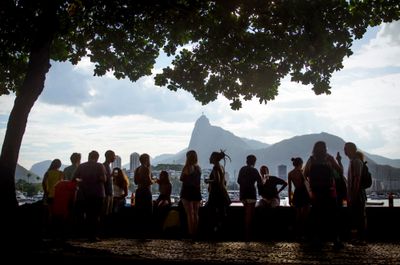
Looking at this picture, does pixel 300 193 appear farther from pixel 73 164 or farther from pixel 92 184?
pixel 73 164

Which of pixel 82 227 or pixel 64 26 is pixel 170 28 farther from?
pixel 82 227

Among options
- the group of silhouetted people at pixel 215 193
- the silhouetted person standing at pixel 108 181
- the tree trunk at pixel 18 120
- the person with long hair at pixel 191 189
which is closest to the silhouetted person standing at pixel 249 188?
the group of silhouetted people at pixel 215 193

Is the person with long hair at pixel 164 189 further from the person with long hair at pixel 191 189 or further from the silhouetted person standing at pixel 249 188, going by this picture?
the silhouetted person standing at pixel 249 188

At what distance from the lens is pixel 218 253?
804cm

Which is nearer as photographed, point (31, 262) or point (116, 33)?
point (31, 262)

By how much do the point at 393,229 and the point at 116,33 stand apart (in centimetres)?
956

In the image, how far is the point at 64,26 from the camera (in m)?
11.9

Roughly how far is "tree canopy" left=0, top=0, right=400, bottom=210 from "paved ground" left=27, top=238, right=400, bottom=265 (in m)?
2.69

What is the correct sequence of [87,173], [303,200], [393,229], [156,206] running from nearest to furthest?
1. [87,173]
2. [303,200]
3. [393,229]
4. [156,206]

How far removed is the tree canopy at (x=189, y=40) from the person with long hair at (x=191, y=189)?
3803 millimetres

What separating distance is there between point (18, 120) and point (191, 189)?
4.27 meters

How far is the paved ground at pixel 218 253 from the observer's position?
6262 millimetres

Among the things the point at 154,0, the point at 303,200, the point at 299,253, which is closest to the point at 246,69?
the point at 154,0

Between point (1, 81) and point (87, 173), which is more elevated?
point (1, 81)
